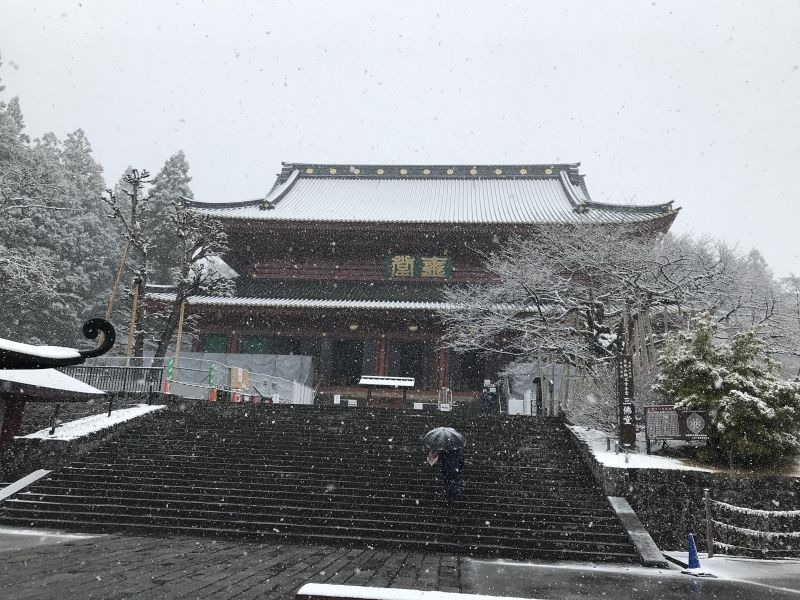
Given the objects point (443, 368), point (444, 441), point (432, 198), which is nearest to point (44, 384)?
point (444, 441)

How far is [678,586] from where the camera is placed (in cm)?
608

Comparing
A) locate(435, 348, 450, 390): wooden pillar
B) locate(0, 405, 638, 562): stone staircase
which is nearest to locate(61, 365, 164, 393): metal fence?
locate(0, 405, 638, 562): stone staircase

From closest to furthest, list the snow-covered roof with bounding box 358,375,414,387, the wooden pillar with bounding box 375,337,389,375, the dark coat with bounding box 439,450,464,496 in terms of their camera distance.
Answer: the dark coat with bounding box 439,450,464,496 < the snow-covered roof with bounding box 358,375,414,387 < the wooden pillar with bounding box 375,337,389,375

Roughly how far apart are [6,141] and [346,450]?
103ft

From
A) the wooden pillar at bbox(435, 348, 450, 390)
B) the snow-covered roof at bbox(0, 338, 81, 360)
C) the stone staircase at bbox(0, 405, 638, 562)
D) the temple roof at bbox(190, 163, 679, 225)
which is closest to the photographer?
the snow-covered roof at bbox(0, 338, 81, 360)

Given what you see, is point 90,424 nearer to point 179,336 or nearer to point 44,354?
point 179,336

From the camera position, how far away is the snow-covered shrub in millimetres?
9070

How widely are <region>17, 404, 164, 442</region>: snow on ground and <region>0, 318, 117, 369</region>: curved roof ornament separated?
9488 mm

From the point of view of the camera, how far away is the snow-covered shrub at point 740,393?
9.07 metres

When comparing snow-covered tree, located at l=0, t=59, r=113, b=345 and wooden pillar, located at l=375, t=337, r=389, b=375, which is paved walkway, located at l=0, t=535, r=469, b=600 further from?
snow-covered tree, located at l=0, t=59, r=113, b=345

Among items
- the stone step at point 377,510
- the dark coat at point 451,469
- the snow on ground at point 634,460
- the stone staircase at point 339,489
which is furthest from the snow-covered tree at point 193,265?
the snow on ground at point 634,460

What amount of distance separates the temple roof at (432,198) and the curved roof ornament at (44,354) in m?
18.4

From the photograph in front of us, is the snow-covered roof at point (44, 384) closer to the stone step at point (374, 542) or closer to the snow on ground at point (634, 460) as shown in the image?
the stone step at point (374, 542)

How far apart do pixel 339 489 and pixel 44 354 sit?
7714mm
